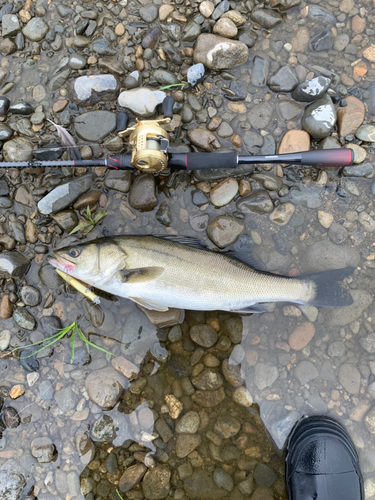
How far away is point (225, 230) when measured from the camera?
300 cm

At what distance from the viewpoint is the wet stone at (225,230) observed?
9.83 ft

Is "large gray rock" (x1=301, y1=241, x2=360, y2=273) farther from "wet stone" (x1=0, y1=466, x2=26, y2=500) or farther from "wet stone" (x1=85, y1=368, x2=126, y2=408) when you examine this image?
"wet stone" (x1=0, y1=466, x2=26, y2=500)

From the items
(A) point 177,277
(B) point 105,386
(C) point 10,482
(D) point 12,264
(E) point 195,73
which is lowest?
(C) point 10,482

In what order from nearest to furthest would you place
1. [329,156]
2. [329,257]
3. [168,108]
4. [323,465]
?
[168,108]
[329,156]
[323,465]
[329,257]

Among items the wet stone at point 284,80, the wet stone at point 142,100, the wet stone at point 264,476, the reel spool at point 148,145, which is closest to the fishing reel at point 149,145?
the reel spool at point 148,145

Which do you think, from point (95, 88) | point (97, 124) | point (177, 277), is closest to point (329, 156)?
point (177, 277)

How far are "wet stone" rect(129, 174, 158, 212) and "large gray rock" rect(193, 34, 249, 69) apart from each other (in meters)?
1.31

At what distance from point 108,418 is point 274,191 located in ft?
9.21

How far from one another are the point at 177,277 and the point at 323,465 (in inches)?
87.5

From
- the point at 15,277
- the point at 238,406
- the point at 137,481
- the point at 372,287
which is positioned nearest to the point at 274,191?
the point at 372,287

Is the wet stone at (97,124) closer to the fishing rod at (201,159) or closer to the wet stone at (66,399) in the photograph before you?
the fishing rod at (201,159)

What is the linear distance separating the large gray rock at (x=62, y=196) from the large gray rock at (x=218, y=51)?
1718mm

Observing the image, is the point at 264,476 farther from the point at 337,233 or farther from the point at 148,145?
the point at 148,145

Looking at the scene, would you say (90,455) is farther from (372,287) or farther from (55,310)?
(372,287)
